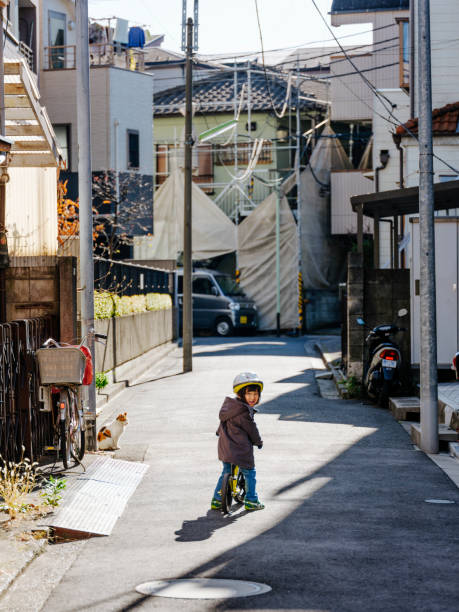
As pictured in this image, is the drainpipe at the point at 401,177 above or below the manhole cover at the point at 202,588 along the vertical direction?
above

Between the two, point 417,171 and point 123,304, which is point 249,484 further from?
point 123,304

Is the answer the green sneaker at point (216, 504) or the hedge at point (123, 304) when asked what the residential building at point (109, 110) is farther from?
the green sneaker at point (216, 504)

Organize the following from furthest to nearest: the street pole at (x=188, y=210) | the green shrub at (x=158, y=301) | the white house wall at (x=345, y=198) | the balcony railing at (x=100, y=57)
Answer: the white house wall at (x=345, y=198)
the balcony railing at (x=100, y=57)
the green shrub at (x=158, y=301)
the street pole at (x=188, y=210)

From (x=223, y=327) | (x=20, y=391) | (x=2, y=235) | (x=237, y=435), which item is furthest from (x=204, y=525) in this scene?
(x=223, y=327)

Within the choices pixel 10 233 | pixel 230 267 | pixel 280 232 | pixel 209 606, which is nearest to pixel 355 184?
pixel 280 232

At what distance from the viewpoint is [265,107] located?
4156 cm

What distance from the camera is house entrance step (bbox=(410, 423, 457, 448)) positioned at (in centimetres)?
1061

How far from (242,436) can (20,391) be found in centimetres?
244

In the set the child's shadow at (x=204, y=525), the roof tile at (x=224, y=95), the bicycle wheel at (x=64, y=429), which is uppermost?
the roof tile at (x=224, y=95)

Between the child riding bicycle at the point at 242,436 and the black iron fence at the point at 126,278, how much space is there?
7836mm

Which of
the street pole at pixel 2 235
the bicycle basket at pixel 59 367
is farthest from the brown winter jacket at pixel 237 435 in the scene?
the street pole at pixel 2 235

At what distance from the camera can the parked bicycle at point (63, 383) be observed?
29.8 feet

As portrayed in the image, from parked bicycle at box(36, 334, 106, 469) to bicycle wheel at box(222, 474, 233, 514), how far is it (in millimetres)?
2172

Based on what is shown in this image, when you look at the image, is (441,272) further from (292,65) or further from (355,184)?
(292,65)
